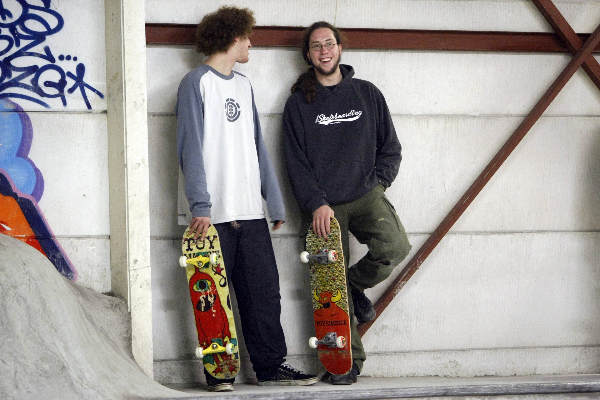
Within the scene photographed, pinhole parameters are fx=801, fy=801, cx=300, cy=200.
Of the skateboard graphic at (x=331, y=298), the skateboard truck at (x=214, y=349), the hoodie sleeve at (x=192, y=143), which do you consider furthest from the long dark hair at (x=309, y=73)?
the skateboard truck at (x=214, y=349)

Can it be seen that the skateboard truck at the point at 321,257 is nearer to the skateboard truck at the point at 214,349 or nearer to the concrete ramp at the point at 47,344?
the skateboard truck at the point at 214,349

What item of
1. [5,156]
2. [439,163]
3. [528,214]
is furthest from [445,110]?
[5,156]

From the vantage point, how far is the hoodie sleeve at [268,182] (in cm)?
459

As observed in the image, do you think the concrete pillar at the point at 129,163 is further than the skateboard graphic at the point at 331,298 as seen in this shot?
No

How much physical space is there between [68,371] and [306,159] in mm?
1941

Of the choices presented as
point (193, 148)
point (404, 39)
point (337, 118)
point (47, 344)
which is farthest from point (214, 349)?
point (404, 39)

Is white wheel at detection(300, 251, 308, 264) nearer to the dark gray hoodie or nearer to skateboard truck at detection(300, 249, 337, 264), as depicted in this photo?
skateboard truck at detection(300, 249, 337, 264)

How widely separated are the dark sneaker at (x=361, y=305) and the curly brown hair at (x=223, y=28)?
5.29 ft

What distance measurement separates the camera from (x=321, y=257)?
446cm

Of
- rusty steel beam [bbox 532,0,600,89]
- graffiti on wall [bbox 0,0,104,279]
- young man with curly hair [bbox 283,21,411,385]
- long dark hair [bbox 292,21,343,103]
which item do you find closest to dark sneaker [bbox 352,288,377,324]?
young man with curly hair [bbox 283,21,411,385]

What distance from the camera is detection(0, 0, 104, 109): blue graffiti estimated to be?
423cm

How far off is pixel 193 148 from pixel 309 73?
878mm

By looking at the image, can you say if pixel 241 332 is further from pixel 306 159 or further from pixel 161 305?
pixel 306 159

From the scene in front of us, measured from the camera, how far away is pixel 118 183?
425 cm
